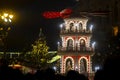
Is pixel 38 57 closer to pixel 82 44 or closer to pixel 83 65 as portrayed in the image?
pixel 83 65

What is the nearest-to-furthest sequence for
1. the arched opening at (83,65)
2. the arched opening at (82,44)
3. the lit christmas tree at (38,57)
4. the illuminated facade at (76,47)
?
the illuminated facade at (76,47) < the arched opening at (82,44) < the arched opening at (83,65) < the lit christmas tree at (38,57)

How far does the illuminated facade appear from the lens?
43.3 meters

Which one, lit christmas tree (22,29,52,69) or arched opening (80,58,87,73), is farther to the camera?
lit christmas tree (22,29,52,69)

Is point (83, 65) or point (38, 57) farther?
point (38, 57)

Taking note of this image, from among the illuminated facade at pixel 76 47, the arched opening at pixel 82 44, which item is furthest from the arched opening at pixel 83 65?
the arched opening at pixel 82 44

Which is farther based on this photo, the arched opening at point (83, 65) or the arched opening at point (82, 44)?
the arched opening at point (83, 65)

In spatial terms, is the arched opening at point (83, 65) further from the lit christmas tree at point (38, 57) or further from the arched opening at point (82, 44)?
the lit christmas tree at point (38, 57)

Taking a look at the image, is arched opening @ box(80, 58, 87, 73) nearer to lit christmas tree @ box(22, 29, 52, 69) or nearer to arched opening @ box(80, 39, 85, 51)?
arched opening @ box(80, 39, 85, 51)

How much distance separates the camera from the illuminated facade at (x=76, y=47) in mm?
43344

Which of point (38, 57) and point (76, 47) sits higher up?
point (76, 47)

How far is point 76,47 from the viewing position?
43.7 meters

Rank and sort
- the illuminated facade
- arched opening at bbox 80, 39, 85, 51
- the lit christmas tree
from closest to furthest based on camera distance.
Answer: the illuminated facade
arched opening at bbox 80, 39, 85, 51
the lit christmas tree

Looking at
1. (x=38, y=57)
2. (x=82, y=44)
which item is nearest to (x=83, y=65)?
(x=82, y=44)

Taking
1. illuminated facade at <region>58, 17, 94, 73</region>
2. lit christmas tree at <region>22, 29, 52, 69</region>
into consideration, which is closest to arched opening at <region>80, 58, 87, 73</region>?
illuminated facade at <region>58, 17, 94, 73</region>
